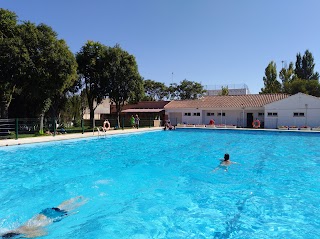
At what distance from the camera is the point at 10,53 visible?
68.3 feet

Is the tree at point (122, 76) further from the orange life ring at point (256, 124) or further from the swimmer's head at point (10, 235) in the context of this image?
the swimmer's head at point (10, 235)

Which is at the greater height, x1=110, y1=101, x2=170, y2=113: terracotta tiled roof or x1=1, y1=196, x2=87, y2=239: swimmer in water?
x1=110, y1=101, x2=170, y2=113: terracotta tiled roof

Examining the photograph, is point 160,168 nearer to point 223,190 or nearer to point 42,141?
point 223,190

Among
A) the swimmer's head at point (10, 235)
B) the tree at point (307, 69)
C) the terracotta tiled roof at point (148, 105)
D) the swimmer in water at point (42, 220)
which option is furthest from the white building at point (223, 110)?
the swimmer's head at point (10, 235)

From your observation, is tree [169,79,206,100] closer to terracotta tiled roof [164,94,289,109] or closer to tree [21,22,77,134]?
terracotta tiled roof [164,94,289,109]

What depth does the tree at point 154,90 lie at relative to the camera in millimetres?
65619

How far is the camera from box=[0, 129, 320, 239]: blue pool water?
6.29 meters

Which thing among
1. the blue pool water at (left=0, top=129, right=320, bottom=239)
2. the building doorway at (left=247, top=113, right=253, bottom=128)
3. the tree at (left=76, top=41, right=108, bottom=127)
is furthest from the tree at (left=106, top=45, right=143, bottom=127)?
the blue pool water at (left=0, top=129, right=320, bottom=239)

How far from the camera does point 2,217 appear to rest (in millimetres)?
6922

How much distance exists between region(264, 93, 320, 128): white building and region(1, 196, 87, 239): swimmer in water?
105 ft

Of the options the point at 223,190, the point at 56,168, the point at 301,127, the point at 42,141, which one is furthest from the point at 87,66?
the point at 223,190

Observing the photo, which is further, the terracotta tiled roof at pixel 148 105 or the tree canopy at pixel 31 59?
the terracotta tiled roof at pixel 148 105

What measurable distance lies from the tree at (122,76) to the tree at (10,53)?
40.0 ft

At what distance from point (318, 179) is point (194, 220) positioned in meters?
6.36
